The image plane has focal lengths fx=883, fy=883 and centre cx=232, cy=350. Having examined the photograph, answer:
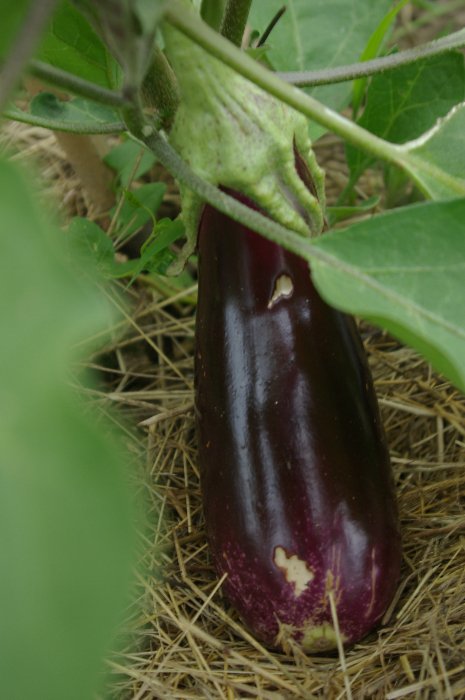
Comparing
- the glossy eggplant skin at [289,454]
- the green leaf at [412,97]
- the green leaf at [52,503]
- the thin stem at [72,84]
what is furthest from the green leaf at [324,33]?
the green leaf at [52,503]

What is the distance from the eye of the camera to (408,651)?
792 mm

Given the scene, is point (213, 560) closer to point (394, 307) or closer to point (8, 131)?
point (394, 307)

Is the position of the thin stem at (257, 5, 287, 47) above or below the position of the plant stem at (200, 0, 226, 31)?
below

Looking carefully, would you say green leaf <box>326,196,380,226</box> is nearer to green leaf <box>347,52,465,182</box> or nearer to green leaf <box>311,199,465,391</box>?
green leaf <box>347,52,465,182</box>

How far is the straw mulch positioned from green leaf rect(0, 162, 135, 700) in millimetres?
481

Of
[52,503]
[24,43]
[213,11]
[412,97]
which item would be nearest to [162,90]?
[213,11]

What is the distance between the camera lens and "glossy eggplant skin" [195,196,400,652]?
785mm

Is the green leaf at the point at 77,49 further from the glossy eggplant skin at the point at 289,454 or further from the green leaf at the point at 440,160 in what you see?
the green leaf at the point at 440,160

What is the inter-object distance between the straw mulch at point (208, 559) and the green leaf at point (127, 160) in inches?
6.3

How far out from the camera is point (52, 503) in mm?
336

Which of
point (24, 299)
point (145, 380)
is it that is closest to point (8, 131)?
point (145, 380)

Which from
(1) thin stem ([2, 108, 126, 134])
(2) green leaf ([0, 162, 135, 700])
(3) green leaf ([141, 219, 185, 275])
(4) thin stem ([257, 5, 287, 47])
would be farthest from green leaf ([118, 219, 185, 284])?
(2) green leaf ([0, 162, 135, 700])

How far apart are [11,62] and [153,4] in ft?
0.32

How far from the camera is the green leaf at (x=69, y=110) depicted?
929mm
